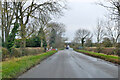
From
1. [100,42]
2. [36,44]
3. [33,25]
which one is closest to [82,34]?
[36,44]

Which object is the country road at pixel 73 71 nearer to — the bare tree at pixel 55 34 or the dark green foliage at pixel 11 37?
the dark green foliage at pixel 11 37

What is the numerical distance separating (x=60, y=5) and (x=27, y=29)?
21.6 feet

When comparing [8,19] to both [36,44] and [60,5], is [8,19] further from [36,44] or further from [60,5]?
[36,44]

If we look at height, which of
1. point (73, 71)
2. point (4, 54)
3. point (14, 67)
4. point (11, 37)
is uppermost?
point (11, 37)

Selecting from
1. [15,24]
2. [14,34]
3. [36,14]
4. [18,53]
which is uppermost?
[36,14]

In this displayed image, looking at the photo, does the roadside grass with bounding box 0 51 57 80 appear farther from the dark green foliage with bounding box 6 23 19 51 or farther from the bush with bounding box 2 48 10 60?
the dark green foliage with bounding box 6 23 19 51

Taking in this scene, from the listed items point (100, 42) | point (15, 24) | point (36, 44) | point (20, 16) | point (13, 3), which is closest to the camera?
point (13, 3)

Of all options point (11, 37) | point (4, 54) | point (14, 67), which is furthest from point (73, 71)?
point (11, 37)

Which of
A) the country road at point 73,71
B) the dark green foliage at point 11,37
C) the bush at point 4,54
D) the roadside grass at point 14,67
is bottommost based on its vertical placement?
the country road at point 73,71

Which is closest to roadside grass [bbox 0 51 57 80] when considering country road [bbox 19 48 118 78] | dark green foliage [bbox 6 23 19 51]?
country road [bbox 19 48 118 78]

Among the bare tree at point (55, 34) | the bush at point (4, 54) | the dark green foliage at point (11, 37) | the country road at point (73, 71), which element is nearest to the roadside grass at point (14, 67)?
the country road at point (73, 71)

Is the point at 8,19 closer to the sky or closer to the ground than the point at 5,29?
closer to the sky

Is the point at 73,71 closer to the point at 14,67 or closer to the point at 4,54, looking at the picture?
the point at 14,67

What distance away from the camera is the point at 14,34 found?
2269 cm
